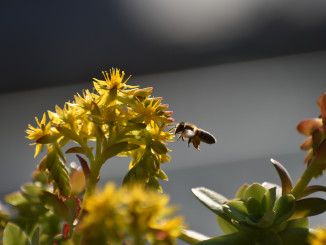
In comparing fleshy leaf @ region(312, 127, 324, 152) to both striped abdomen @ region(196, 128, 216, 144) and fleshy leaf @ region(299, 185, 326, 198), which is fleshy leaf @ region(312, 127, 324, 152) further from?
striped abdomen @ region(196, 128, 216, 144)

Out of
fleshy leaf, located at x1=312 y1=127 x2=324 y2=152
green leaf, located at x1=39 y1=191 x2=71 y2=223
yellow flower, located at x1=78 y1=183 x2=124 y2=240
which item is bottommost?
yellow flower, located at x1=78 y1=183 x2=124 y2=240

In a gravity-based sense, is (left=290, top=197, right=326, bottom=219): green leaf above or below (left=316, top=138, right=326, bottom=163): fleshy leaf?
below

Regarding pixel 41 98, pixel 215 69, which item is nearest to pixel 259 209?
pixel 41 98

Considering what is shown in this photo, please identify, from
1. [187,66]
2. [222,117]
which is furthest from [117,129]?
[187,66]

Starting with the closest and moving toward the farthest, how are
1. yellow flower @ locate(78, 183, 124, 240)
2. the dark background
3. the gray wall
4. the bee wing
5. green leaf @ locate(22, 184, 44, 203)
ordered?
1. yellow flower @ locate(78, 183, 124, 240)
2. green leaf @ locate(22, 184, 44, 203)
3. the bee wing
4. the gray wall
5. the dark background

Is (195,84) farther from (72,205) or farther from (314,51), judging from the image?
(72,205)

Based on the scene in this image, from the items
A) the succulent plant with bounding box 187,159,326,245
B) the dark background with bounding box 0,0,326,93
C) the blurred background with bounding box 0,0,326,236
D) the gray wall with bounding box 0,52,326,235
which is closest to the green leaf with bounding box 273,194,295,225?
the succulent plant with bounding box 187,159,326,245
